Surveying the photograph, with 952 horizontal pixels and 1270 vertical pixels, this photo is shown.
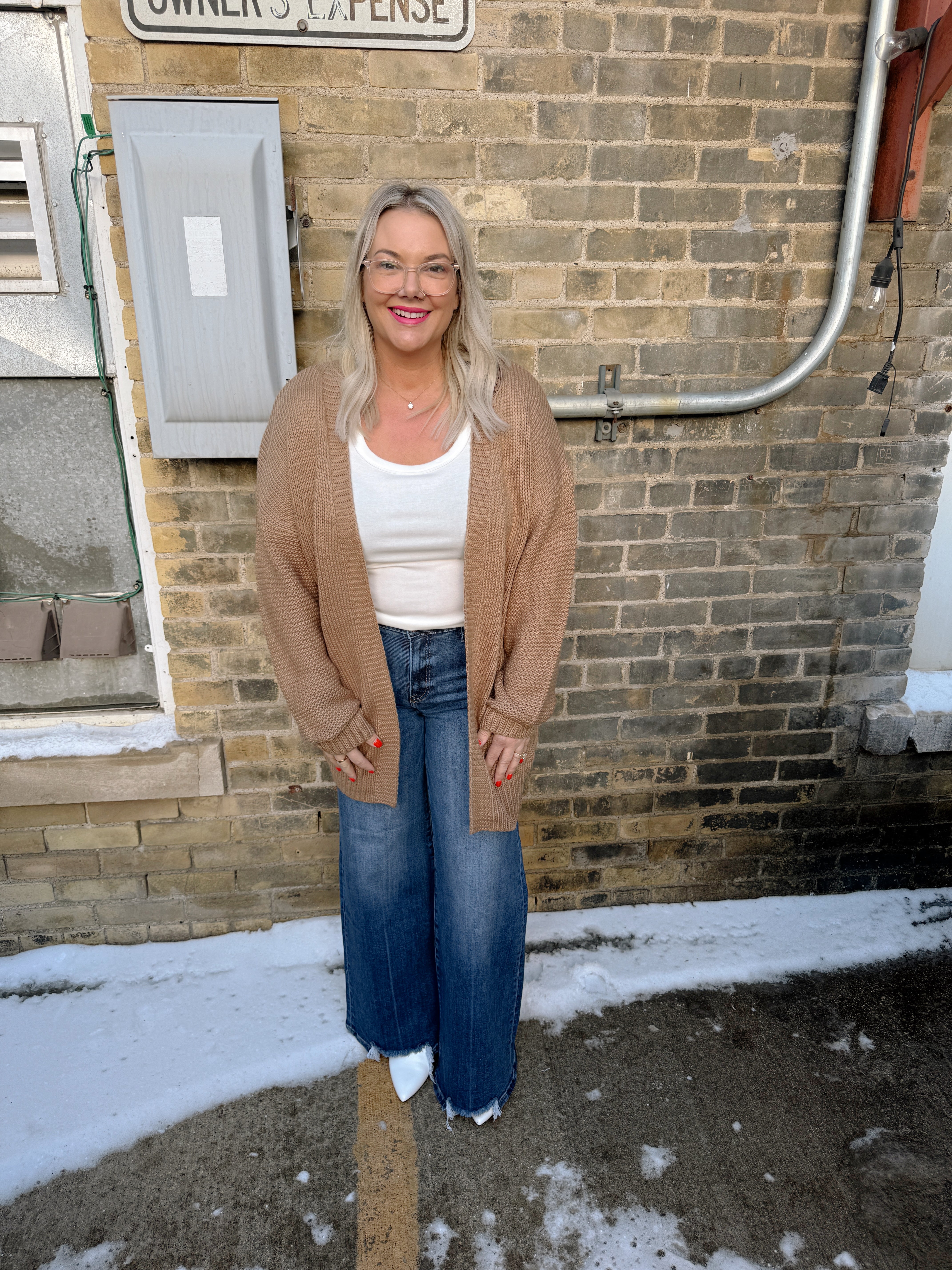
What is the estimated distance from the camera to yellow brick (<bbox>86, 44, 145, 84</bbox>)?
6.74 ft

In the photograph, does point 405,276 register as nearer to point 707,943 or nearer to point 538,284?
point 538,284

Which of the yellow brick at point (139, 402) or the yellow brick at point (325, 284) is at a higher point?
the yellow brick at point (325, 284)

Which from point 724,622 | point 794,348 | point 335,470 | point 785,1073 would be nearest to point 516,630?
point 335,470

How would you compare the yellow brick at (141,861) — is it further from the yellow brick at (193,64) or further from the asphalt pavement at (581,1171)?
the yellow brick at (193,64)

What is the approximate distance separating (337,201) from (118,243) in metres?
0.62

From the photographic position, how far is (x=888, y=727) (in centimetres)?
289

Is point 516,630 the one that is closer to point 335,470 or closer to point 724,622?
point 335,470

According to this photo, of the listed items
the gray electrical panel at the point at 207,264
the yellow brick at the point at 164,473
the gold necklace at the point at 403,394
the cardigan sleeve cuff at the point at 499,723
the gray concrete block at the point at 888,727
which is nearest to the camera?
the gold necklace at the point at 403,394

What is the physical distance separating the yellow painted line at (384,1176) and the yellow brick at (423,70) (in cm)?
276

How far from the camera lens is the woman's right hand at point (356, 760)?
1.93 metres

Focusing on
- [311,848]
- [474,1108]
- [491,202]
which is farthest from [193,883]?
[491,202]

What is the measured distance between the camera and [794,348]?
251 centimetres

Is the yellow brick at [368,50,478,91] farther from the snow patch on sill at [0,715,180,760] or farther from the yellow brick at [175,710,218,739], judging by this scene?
the snow patch on sill at [0,715,180,760]

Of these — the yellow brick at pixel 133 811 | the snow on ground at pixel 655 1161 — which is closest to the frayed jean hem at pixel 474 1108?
the snow on ground at pixel 655 1161
